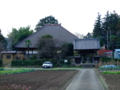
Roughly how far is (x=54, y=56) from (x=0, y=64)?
13293mm

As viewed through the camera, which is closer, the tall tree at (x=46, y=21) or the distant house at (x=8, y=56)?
the distant house at (x=8, y=56)

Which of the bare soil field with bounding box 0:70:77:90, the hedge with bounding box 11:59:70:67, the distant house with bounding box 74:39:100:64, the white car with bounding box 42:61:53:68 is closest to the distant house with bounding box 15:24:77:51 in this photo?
the distant house with bounding box 74:39:100:64

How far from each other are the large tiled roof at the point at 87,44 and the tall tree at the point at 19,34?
26646 mm

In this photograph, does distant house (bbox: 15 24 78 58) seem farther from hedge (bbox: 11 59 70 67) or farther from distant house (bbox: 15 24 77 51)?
hedge (bbox: 11 59 70 67)

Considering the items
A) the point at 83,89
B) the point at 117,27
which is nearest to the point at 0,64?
the point at 117,27

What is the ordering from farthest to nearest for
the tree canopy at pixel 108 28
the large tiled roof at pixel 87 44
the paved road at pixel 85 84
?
the tree canopy at pixel 108 28 < the large tiled roof at pixel 87 44 < the paved road at pixel 85 84

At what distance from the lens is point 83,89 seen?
16.2m

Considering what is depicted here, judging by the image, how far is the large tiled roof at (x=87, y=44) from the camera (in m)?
58.8

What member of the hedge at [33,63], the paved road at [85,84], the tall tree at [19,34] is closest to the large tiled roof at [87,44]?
the hedge at [33,63]

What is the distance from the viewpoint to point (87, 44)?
198ft

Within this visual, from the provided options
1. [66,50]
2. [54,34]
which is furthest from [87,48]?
[54,34]

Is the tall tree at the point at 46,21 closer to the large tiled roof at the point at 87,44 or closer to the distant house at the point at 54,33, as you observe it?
the distant house at the point at 54,33

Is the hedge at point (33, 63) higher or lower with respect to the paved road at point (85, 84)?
higher

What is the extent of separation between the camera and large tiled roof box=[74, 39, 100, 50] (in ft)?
193
